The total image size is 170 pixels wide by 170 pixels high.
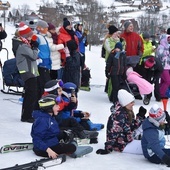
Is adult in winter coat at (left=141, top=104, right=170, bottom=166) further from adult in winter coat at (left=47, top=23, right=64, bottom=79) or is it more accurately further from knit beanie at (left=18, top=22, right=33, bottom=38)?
adult in winter coat at (left=47, top=23, right=64, bottom=79)

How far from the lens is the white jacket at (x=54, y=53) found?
26.8 feet

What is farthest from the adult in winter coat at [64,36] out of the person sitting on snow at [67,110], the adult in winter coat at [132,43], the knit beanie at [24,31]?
the person sitting on snow at [67,110]

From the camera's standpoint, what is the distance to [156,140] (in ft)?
16.6

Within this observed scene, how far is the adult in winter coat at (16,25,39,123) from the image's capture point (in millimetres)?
6773

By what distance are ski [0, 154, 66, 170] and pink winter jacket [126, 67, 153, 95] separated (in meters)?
4.21

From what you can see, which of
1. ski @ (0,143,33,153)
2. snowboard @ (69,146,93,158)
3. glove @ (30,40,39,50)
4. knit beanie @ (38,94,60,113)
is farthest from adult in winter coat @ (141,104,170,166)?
glove @ (30,40,39,50)

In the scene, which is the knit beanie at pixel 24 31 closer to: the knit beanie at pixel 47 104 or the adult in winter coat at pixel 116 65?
the knit beanie at pixel 47 104

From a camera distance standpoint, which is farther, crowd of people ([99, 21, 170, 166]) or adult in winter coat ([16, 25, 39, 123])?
adult in winter coat ([16, 25, 39, 123])

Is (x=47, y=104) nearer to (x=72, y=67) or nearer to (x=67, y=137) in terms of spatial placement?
(x=67, y=137)

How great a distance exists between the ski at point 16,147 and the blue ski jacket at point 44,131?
338 mm

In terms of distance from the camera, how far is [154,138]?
508cm

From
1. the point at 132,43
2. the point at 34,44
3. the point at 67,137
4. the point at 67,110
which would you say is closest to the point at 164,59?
the point at 132,43

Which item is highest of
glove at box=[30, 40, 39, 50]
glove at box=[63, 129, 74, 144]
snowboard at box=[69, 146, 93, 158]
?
glove at box=[30, 40, 39, 50]

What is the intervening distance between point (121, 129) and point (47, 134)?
0.95m
